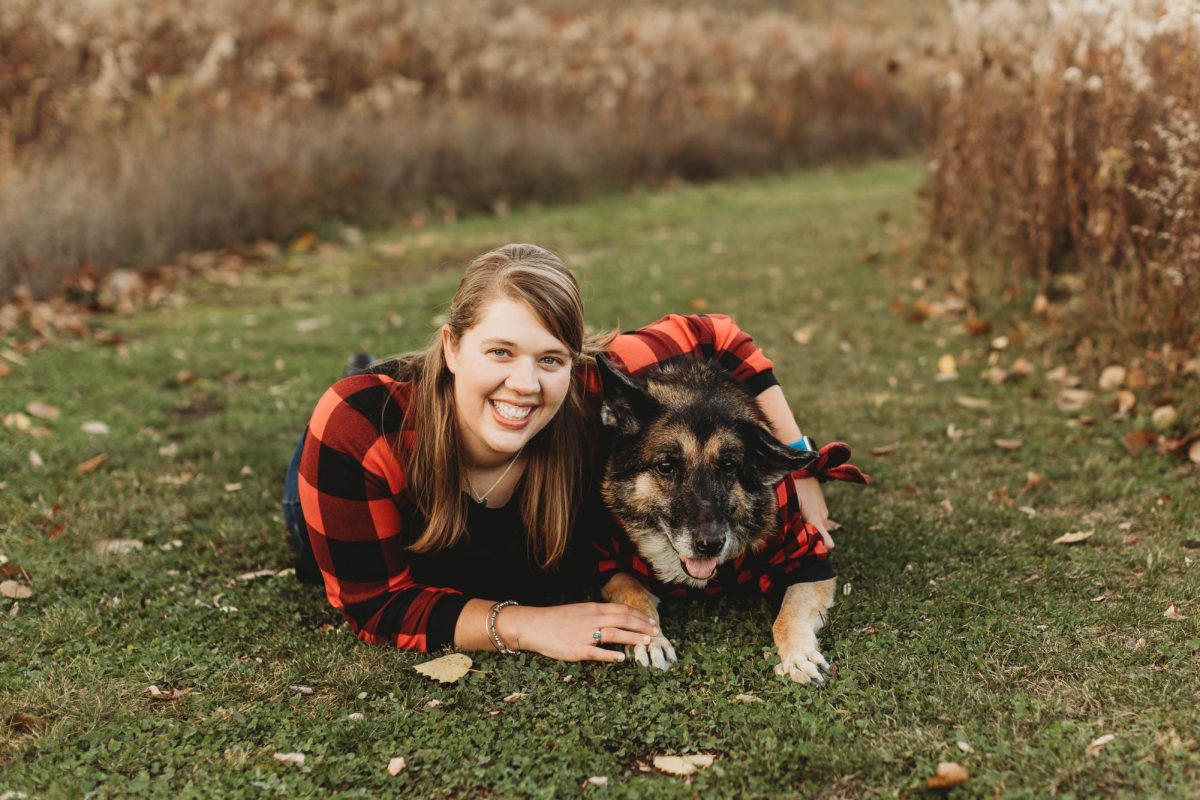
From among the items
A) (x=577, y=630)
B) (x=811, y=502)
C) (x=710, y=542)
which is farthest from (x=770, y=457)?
(x=577, y=630)

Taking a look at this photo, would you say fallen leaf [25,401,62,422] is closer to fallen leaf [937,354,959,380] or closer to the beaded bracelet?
the beaded bracelet

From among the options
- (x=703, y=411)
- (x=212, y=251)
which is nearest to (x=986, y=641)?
(x=703, y=411)

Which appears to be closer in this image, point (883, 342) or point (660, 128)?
point (883, 342)

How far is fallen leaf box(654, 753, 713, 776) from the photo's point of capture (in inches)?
114

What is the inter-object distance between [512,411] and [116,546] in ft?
7.39

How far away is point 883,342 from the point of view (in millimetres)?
7312

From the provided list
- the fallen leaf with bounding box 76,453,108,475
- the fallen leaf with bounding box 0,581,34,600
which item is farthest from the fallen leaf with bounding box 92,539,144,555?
the fallen leaf with bounding box 76,453,108,475

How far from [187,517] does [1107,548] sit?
414 cm

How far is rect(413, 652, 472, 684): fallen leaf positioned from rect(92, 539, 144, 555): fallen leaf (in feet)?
5.69

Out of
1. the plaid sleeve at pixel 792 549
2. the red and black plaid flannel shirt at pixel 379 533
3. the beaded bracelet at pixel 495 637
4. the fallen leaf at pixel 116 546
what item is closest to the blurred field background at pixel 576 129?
the plaid sleeve at pixel 792 549

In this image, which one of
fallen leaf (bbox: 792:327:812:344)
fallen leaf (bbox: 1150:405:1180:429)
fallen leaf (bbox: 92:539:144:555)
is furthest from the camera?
fallen leaf (bbox: 792:327:812:344)

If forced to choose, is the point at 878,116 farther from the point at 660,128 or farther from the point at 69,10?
the point at 69,10

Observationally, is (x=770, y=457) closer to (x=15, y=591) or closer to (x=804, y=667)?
(x=804, y=667)

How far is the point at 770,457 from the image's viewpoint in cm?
348
